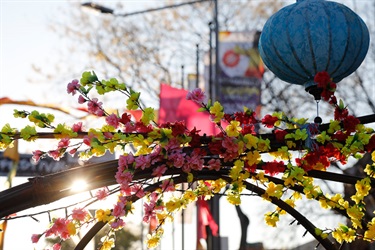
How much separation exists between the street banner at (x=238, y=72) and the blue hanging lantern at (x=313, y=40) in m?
13.8

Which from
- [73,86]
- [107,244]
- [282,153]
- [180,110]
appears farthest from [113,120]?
[180,110]

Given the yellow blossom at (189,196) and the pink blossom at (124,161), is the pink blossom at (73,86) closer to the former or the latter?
the pink blossom at (124,161)

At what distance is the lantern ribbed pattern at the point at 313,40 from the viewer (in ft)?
18.9

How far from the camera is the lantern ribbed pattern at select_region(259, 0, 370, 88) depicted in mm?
5754

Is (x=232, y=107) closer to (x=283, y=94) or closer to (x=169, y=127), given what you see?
(x=283, y=94)

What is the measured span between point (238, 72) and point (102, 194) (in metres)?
15.2

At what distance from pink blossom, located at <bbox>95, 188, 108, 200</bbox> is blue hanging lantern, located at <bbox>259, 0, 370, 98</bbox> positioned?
1.45 meters

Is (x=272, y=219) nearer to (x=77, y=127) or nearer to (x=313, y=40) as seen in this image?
(x=313, y=40)

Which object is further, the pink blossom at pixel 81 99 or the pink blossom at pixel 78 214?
the pink blossom at pixel 78 214

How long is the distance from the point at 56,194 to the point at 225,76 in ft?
51.1

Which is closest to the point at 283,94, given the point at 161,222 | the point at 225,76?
the point at 225,76

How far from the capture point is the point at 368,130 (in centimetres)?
540

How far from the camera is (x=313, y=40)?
18.9ft

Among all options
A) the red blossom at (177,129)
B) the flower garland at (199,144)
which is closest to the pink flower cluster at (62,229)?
the flower garland at (199,144)
